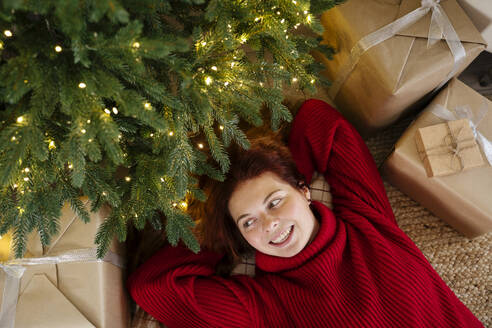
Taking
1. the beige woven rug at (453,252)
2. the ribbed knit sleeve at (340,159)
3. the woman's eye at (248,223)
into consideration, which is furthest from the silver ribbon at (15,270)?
the beige woven rug at (453,252)

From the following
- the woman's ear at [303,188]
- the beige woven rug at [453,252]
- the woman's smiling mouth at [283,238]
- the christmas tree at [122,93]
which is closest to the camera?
the christmas tree at [122,93]

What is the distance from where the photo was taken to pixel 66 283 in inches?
40.8

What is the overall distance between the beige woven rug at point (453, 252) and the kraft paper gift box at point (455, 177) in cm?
13

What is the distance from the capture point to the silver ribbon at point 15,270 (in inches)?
38.4

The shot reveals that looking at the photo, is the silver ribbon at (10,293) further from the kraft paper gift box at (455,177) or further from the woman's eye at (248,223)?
the kraft paper gift box at (455,177)

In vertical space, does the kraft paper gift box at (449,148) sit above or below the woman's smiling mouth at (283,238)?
above

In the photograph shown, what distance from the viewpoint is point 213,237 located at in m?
1.28

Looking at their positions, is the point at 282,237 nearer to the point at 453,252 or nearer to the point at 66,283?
the point at 66,283

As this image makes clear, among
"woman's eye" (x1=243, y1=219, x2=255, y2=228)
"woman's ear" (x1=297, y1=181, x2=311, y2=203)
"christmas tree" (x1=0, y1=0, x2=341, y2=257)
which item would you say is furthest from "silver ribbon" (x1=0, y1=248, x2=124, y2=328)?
"woman's ear" (x1=297, y1=181, x2=311, y2=203)

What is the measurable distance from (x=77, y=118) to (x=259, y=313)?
0.92m

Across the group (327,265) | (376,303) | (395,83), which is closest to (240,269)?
(327,265)

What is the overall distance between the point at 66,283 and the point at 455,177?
1.32 meters

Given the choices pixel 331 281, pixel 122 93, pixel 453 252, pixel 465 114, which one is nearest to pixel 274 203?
pixel 331 281

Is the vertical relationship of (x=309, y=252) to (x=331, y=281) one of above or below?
above
